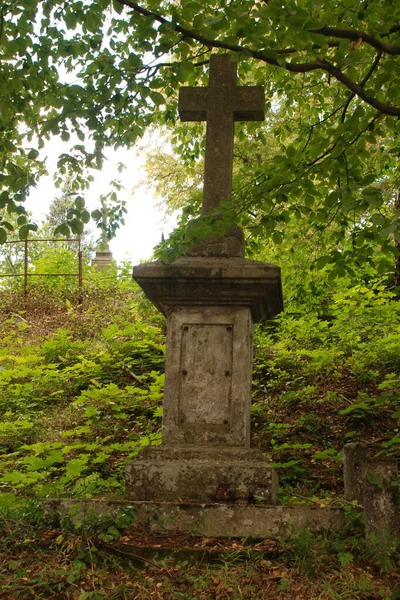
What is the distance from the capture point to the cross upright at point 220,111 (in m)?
4.89

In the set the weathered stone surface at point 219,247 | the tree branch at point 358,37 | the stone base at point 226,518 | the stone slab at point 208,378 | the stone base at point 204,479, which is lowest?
the stone base at point 226,518

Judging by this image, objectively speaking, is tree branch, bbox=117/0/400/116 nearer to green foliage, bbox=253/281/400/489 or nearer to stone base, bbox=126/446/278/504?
→ green foliage, bbox=253/281/400/489

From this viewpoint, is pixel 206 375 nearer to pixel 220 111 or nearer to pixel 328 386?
pixel 220 111

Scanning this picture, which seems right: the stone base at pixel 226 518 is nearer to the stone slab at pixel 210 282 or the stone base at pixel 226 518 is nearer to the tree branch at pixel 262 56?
the stone slab at pixel 210 282

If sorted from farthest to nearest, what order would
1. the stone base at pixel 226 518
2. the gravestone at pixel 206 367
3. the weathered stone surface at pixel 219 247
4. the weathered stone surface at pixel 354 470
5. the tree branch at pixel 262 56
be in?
the weathered stone surface at pixel 219 247 < the tree branch at pixel 262 56 < the gravestone at pixel 206 367 < the weathered stone surface at pixel 354 470 < the stone base at pixel 226 518

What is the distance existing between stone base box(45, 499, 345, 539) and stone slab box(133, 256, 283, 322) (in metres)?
1.45

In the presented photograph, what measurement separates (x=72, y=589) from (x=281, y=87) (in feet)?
19.4

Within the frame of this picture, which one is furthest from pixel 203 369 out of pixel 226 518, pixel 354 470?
pixel 354 470

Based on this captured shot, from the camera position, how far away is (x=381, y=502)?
3432 mm

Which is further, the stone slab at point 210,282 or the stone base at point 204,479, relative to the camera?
the stone slab at point 210,282

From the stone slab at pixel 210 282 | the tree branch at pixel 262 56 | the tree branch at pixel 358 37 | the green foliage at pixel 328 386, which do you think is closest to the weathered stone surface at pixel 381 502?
the stone slab at pixel 210 282

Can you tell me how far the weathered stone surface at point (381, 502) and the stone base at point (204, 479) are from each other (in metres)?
0.81

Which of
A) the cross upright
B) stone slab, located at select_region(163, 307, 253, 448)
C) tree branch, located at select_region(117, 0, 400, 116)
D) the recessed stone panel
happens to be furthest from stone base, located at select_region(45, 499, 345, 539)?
tree branch, located at select_region(117, 0, 400, 116)

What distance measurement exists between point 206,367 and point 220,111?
202 centimetres
